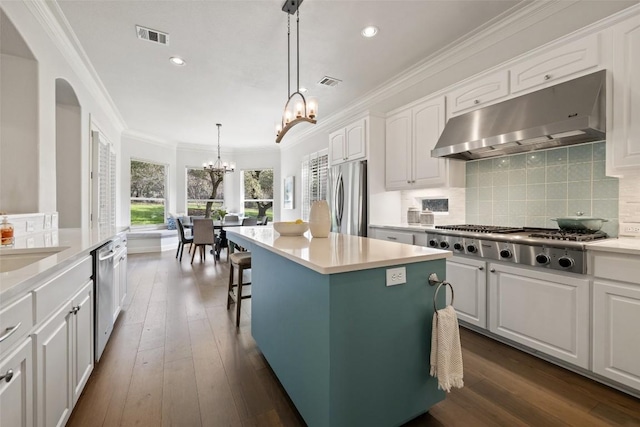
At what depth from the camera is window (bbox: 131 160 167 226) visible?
703 cm

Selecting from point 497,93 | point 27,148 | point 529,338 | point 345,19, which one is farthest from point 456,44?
point 27,148

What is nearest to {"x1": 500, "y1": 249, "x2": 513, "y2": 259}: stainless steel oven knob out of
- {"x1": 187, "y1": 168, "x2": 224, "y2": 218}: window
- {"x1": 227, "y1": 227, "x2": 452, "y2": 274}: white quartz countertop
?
{"x1": 227, "y1": 227, "x2": 452, "y2": 274}: white quartz countertop

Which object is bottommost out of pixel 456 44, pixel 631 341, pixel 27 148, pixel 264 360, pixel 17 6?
pixel 264 360

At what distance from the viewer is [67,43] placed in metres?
3.02

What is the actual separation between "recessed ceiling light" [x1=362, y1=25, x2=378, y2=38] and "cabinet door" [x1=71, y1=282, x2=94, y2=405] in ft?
10.3

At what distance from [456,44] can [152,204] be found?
734cm

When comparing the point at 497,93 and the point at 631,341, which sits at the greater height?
the point at 497,93

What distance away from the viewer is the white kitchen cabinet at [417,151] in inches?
123

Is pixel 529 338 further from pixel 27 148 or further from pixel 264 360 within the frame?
pixel 27 148

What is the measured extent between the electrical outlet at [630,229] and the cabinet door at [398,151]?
186 centimetres

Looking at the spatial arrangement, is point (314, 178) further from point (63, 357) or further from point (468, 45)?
point (63, 357)

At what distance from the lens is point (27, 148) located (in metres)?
2.45

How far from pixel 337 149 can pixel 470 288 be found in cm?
277

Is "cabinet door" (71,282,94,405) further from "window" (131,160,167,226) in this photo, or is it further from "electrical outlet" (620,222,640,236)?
"window" (131,160,167,226)
